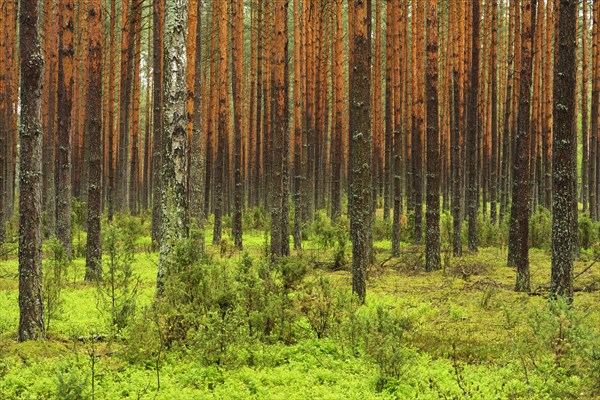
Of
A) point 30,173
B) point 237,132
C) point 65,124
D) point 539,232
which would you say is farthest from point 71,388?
point 539,232

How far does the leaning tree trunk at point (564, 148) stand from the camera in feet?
22.3

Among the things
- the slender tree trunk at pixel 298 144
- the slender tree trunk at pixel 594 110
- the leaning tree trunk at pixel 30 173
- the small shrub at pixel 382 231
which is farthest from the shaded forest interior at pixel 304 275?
the slender tree trunk at pixel 594 110

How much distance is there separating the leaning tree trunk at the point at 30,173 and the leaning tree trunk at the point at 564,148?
6.46 meters

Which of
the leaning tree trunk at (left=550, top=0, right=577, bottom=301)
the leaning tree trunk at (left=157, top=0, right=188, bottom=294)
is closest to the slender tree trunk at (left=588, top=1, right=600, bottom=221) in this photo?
the leaning tree trunk at (left=550, top=0, right=577, bottom=301)

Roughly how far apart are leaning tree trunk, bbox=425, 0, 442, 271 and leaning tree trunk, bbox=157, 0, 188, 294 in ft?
18.9

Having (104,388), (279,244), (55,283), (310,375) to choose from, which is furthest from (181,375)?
(279,244)

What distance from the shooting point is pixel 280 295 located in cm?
685

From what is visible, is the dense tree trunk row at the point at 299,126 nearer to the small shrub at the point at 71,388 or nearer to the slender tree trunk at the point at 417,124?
the slender tree trunk at the point at 417,124

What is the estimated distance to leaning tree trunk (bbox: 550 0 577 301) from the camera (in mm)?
6789

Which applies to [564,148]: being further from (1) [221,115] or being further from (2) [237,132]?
(2) [237,132]

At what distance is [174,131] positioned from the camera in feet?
24.5

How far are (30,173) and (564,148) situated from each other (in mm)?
6605

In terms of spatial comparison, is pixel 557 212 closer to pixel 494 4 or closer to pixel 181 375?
pixel 181 375

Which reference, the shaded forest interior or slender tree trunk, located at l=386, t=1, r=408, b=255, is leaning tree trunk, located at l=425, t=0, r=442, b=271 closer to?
the shaded forest interior
